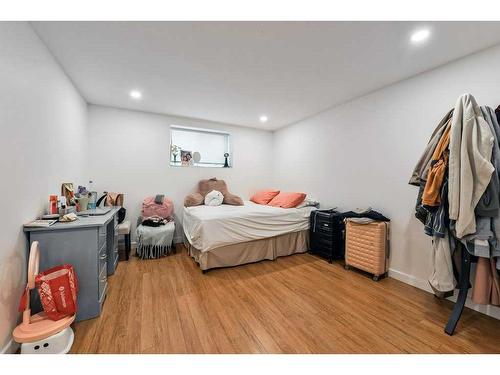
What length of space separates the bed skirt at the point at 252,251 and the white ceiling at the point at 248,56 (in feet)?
6.99

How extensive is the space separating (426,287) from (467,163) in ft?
5.01

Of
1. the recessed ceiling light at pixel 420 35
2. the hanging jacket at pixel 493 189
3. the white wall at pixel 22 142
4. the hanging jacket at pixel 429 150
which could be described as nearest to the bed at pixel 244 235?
the white wall at pixel 22 142

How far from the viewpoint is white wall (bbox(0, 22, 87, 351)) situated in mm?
1330

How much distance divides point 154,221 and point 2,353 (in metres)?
1.98

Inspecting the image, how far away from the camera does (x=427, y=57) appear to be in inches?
79.3

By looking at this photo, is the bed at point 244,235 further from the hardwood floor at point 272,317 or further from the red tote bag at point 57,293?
the red tote bag at point 57,293

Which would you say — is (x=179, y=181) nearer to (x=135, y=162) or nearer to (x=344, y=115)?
(x=135, y=162)

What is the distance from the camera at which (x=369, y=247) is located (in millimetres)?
2527

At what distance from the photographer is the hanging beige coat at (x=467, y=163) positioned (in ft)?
4.79

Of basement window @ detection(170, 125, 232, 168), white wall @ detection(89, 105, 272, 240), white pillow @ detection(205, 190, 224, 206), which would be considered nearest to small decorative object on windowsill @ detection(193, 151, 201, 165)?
basement window @ detection(170, 125, 232, 168)

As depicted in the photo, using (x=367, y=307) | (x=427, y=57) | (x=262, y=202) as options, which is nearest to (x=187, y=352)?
A: (x=367, y=307)

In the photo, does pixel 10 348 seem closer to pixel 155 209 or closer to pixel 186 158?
pixel 155 209

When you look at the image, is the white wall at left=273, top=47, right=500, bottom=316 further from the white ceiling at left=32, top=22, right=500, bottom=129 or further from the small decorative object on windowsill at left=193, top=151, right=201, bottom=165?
the small decorative object on windowsill at left=193, top=151, right=201, bottom=165

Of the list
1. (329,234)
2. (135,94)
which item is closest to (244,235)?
(329,234)
